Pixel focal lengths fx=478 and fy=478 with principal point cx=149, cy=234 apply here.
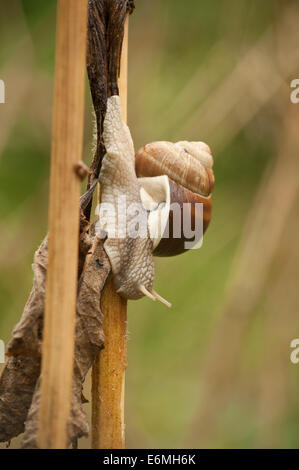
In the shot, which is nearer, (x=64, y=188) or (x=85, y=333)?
(x=64, y=188)

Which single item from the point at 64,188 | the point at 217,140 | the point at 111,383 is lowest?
the point at 111,383

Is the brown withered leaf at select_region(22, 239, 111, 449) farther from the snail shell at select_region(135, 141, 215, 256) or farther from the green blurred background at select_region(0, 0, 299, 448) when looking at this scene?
the green blurred background at select_region(0, 0, 299, 448)

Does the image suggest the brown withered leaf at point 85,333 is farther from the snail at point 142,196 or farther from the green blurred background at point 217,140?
the green blurred background at point 217,140

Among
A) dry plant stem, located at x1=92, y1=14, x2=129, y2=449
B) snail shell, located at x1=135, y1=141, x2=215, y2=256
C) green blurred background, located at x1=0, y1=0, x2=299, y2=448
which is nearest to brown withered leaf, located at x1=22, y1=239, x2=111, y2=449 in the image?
dry plant stem, located at x1=92, y1=14, x2=129, y2=449

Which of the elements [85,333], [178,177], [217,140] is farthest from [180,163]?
[217,140]

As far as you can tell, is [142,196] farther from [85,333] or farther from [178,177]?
[85,333]

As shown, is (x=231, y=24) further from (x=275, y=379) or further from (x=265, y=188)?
(x=275, y=379)
